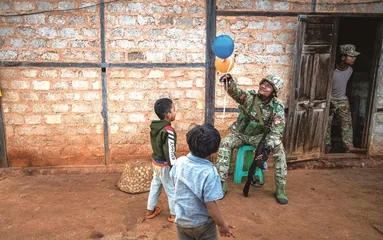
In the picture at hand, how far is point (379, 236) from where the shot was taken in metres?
3.72

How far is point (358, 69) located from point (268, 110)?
14.4 feet

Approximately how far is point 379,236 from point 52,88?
5.08m

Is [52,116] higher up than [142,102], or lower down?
lower down

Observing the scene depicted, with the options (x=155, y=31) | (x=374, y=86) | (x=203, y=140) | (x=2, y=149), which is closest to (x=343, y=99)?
(x=374, y=86)

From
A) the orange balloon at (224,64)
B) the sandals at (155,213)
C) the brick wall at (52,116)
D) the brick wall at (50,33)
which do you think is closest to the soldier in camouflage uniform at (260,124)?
the orange balloon at (224,64)

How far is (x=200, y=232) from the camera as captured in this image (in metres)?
2.44

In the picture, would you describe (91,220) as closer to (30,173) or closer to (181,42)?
(30,173)

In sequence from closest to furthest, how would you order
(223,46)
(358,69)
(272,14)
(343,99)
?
1. (223,46)
2. (272,14)
3. (343,99)
4. (358,69)

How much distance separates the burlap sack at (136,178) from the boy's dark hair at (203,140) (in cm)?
265

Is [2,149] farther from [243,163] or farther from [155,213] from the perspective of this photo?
[243,163]

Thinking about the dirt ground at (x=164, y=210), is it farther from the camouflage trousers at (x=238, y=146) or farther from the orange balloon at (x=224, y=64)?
the orange balloon at (x=224, y=64)

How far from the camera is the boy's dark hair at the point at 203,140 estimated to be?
2316 millimetres

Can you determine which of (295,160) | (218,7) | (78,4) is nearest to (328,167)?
(295,160)

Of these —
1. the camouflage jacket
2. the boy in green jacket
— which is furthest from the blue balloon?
the boy in green jacket
